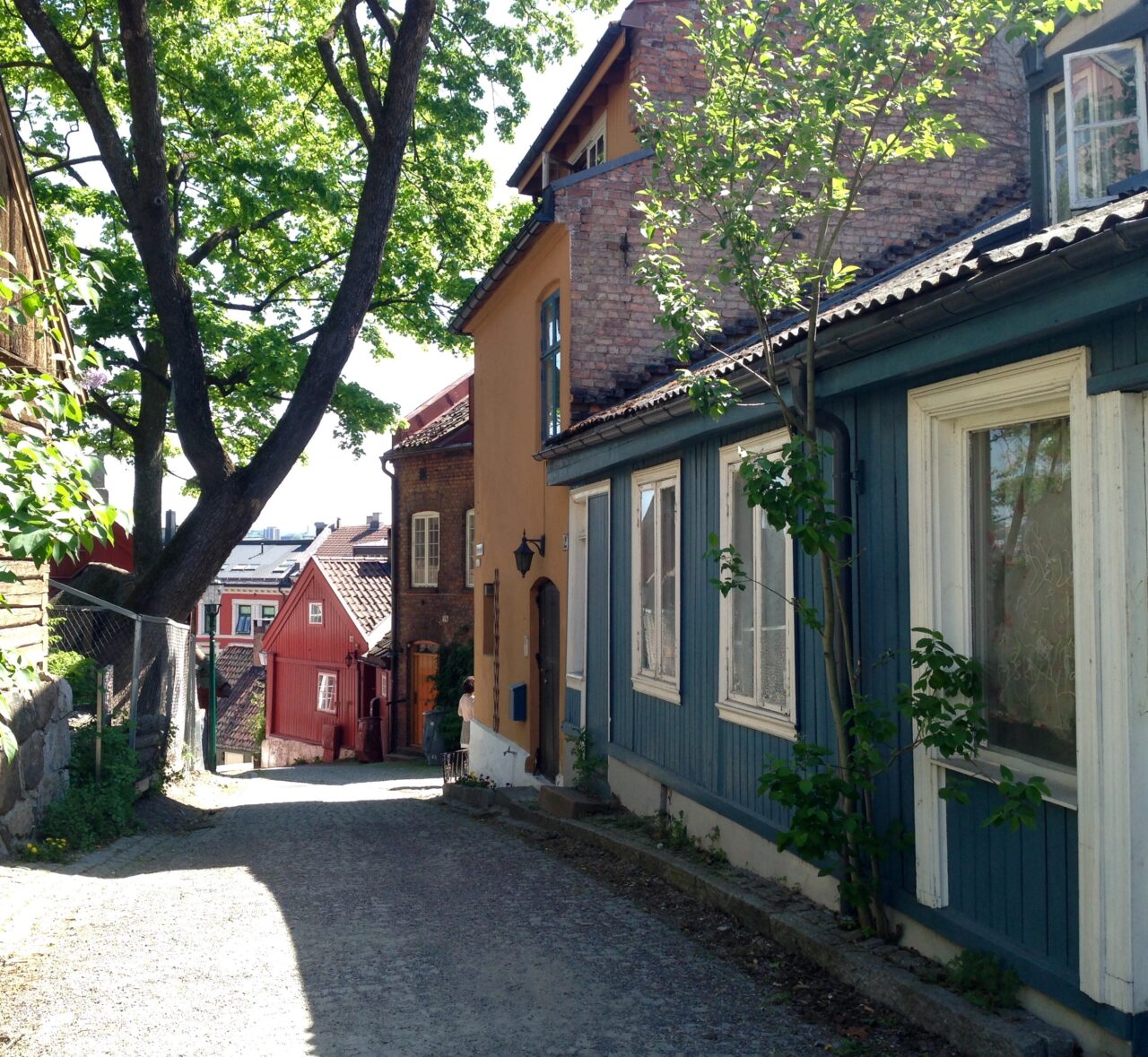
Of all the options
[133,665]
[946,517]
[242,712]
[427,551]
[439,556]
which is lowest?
[242,712]

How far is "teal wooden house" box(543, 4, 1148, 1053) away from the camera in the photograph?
14.4ft

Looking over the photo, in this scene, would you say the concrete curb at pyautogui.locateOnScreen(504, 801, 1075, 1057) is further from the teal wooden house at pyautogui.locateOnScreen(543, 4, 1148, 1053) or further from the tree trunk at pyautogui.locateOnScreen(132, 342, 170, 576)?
the tree trunk at pyautogui.locateOnScreen(132, 342, 170, 576)

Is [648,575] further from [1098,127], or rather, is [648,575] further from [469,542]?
[469,542]

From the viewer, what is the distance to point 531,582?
14.8 metres

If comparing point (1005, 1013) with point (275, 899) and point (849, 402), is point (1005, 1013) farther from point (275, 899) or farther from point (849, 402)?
point (275, 899)

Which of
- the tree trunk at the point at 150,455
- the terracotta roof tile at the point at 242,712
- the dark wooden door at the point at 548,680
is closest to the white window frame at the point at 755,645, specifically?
the dark wooden door at the point at 548,680

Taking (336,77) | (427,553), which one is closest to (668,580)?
(336,77)

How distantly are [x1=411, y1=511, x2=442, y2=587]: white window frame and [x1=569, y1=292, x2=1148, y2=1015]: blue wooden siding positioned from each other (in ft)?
63.3

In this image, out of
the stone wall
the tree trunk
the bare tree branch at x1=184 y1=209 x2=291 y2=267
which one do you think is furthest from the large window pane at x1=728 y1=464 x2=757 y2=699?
the bare tree branch at x1=184 y1=209 x2=291 y2=267

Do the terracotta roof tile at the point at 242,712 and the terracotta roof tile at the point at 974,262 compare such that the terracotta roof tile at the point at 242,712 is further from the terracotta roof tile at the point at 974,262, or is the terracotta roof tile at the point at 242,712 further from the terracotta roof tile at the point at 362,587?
the terracotta roof tile at the point at 974,262

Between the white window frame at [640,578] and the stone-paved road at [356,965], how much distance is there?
166cm

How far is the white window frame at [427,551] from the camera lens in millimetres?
29359

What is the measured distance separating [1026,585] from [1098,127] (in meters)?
2.89

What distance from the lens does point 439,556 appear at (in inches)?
1150
